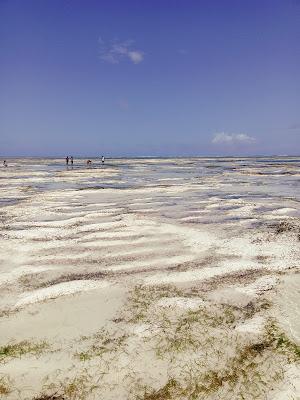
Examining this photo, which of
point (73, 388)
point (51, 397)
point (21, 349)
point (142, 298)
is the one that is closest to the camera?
point (51, 397)

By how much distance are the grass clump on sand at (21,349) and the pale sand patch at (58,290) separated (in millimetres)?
1229

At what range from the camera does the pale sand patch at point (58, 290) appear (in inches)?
249

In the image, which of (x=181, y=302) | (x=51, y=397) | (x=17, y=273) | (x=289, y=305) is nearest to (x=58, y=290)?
(x=17, y=273)

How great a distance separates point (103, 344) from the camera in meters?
4.98

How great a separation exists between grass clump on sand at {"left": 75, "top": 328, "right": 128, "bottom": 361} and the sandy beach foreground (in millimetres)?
15

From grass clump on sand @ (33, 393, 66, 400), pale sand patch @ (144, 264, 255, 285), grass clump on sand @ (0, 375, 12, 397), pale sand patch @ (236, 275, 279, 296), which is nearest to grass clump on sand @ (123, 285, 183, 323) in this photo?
pale sand patch @ (144, 264, 255, 285)

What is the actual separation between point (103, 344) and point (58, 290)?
2091 mm

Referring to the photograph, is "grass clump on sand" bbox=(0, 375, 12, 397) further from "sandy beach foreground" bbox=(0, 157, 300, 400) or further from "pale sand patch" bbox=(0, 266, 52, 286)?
"pale sand patch" bbox=(0, 266, 52, 286)

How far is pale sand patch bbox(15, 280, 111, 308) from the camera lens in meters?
6.33

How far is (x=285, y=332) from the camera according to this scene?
5180 mm

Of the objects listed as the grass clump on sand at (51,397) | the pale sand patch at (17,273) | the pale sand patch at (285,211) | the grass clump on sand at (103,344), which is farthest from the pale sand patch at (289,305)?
the pale sand patch at (285,211)

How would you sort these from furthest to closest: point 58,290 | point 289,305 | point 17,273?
point 17,273 → point 58,290 → point 289,305

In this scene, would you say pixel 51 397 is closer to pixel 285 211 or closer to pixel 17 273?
pixel 17 273

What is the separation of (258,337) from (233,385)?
1.15 meters
